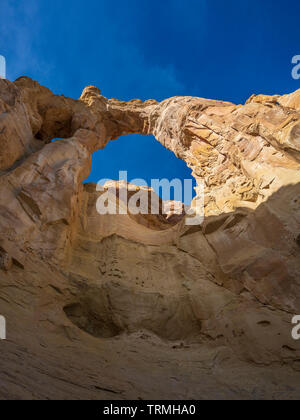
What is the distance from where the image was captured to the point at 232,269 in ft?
35.4

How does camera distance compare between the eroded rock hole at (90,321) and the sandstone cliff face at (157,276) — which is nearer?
the sandstone cliff face at (157,276)

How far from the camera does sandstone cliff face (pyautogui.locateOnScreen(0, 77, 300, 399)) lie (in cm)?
607

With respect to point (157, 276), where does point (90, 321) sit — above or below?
below

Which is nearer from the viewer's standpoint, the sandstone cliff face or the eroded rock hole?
the sandstone cliff face

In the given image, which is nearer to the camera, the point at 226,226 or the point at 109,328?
the point at 109,328

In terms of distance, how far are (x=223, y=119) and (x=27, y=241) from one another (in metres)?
13.2

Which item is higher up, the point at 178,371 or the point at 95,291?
the point at 95,291

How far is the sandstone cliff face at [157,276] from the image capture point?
6.07 metres

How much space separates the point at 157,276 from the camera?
12.1m

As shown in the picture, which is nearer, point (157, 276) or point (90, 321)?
point (90, 321)
